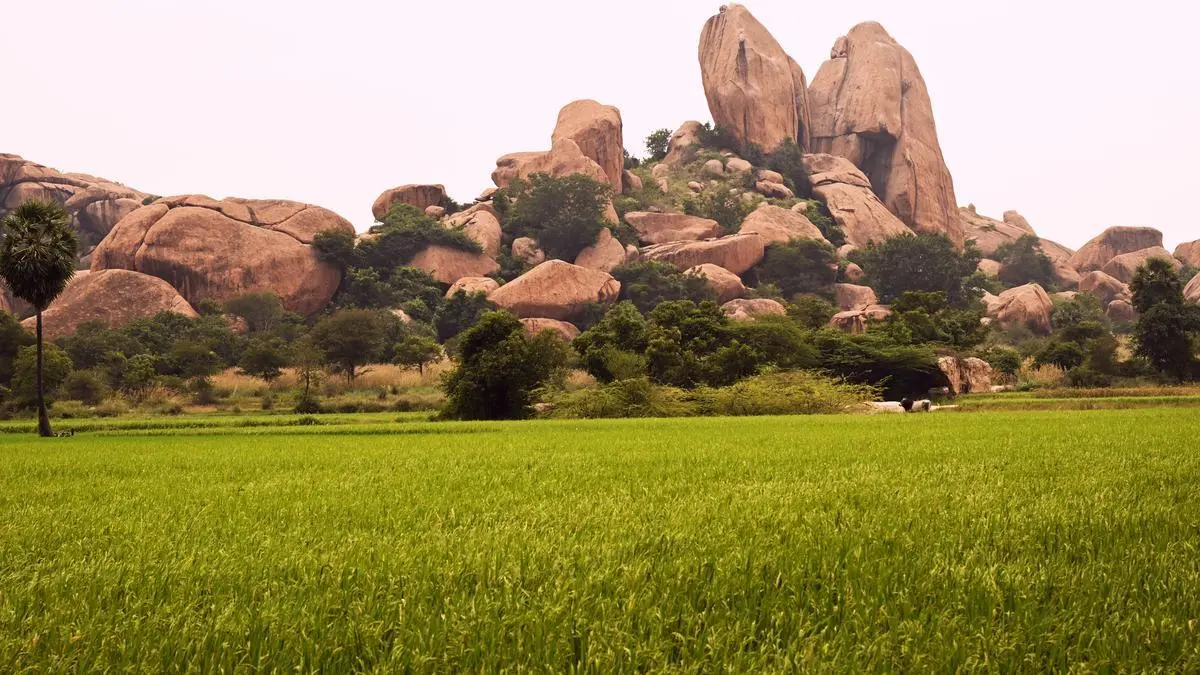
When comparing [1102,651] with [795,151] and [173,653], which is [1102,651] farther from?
[795,151]

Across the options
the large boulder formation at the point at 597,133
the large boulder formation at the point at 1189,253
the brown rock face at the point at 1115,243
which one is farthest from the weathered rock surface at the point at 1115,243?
the large boulder formation at the point at 597,133

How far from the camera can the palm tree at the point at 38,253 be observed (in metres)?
21.7

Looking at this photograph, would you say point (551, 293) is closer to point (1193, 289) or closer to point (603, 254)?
point (603, 254)

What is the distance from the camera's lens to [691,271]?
2608 inches

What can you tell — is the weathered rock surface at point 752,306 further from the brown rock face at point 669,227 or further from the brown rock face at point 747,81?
the brown rock face at point 747,81

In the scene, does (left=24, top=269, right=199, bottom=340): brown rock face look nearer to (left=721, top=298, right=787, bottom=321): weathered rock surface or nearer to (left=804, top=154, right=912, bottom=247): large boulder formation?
(left=721, top=298, right=787, bottom=321): weathered rock surface

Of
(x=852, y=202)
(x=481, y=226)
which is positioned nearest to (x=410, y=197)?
(x=481, y=226)

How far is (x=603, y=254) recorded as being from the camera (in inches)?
2906

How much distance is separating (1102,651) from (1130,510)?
2470mm

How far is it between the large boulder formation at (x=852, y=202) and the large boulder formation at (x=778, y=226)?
1037cm

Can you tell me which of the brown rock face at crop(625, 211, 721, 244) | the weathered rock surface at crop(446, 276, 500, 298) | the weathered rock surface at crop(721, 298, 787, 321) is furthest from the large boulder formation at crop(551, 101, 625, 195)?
the weathered rock surface at crop(721, 298, 787, 321)

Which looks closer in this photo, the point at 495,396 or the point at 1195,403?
the point at 1195,403

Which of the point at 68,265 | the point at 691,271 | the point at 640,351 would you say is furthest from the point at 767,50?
the point at 68,265

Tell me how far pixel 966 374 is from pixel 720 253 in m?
41.3
